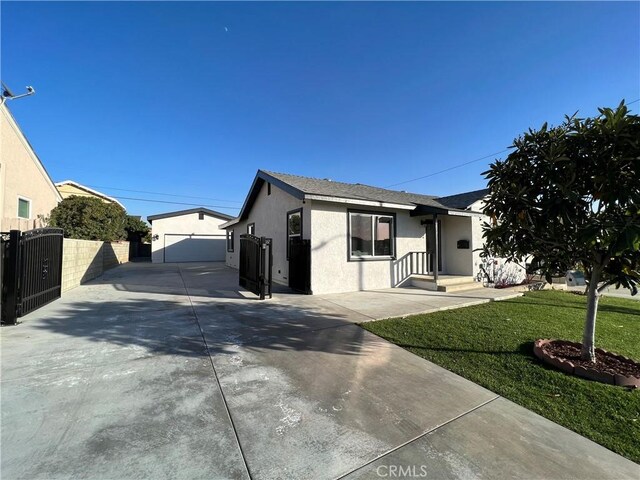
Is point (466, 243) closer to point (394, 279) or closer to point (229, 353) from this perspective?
point (394, 279)

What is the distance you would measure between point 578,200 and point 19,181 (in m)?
19.7

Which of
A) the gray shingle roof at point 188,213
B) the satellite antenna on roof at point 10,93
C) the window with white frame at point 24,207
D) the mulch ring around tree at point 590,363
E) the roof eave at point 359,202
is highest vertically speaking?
the satellite antenna on roof at point 10,93

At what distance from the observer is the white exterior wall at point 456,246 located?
35.7ft

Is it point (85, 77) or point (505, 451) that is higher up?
point (85, 77)

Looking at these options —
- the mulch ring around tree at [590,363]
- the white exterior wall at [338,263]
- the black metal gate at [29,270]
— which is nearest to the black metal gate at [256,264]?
the white exterior wall at [338,263]

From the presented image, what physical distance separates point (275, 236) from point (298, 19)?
718 cm

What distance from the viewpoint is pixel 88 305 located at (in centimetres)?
688

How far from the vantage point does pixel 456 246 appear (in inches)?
444

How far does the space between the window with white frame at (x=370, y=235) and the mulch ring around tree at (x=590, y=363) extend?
5.77 meters

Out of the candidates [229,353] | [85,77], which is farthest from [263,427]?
[85,77]

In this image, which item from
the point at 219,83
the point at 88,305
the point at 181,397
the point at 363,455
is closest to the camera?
the point at 363,455

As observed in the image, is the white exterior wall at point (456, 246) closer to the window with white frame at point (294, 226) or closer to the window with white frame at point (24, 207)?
the window with white frame at point (294, 226)

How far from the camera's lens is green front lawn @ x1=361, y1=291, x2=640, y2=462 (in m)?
2.56

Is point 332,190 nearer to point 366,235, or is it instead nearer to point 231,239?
point 366,235
